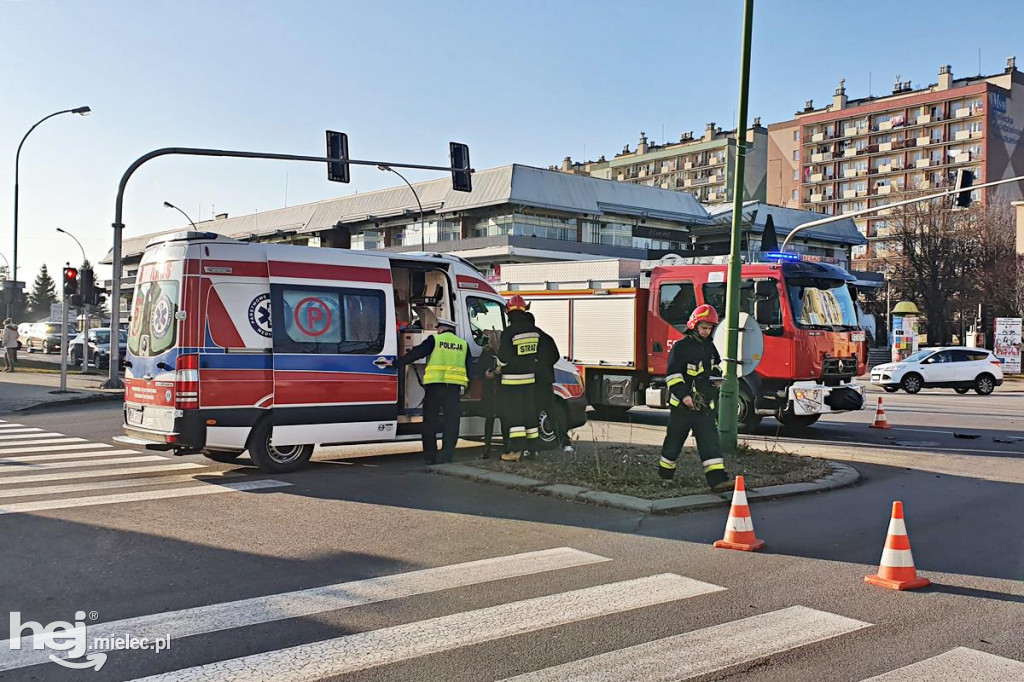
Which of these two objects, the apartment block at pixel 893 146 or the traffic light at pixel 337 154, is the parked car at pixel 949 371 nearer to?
the traffic light at pixel 337 154

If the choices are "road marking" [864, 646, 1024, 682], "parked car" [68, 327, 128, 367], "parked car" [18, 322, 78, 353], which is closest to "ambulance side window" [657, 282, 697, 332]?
"road marking" [864, 646, 1024, 682]

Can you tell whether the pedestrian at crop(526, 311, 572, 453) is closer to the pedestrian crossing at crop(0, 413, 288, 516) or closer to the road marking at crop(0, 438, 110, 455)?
the pedestrian crossing at crop(0, 413, 288, 516)

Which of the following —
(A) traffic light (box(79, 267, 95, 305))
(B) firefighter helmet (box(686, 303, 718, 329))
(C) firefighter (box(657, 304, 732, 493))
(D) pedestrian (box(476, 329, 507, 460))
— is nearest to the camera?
(C) firefighter (box(657, 304, 732, 493))

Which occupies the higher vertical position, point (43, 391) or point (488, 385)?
point (488, 385)

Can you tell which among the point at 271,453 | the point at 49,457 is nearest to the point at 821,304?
the point at 271,453

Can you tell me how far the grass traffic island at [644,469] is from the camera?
9328mm

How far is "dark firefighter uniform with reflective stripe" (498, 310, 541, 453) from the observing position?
1122 cm

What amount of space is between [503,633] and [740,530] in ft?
9.19

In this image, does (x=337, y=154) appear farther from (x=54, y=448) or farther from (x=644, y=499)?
(x=644, y=499)

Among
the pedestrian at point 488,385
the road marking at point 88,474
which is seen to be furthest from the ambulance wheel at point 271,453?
the pedestrian at point 488,385

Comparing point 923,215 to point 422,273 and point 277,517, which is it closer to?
point 422,273

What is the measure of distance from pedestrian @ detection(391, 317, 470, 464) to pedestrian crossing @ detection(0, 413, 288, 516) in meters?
2.11

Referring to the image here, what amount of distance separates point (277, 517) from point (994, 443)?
12.1 meters

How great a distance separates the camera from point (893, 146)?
10031cm
